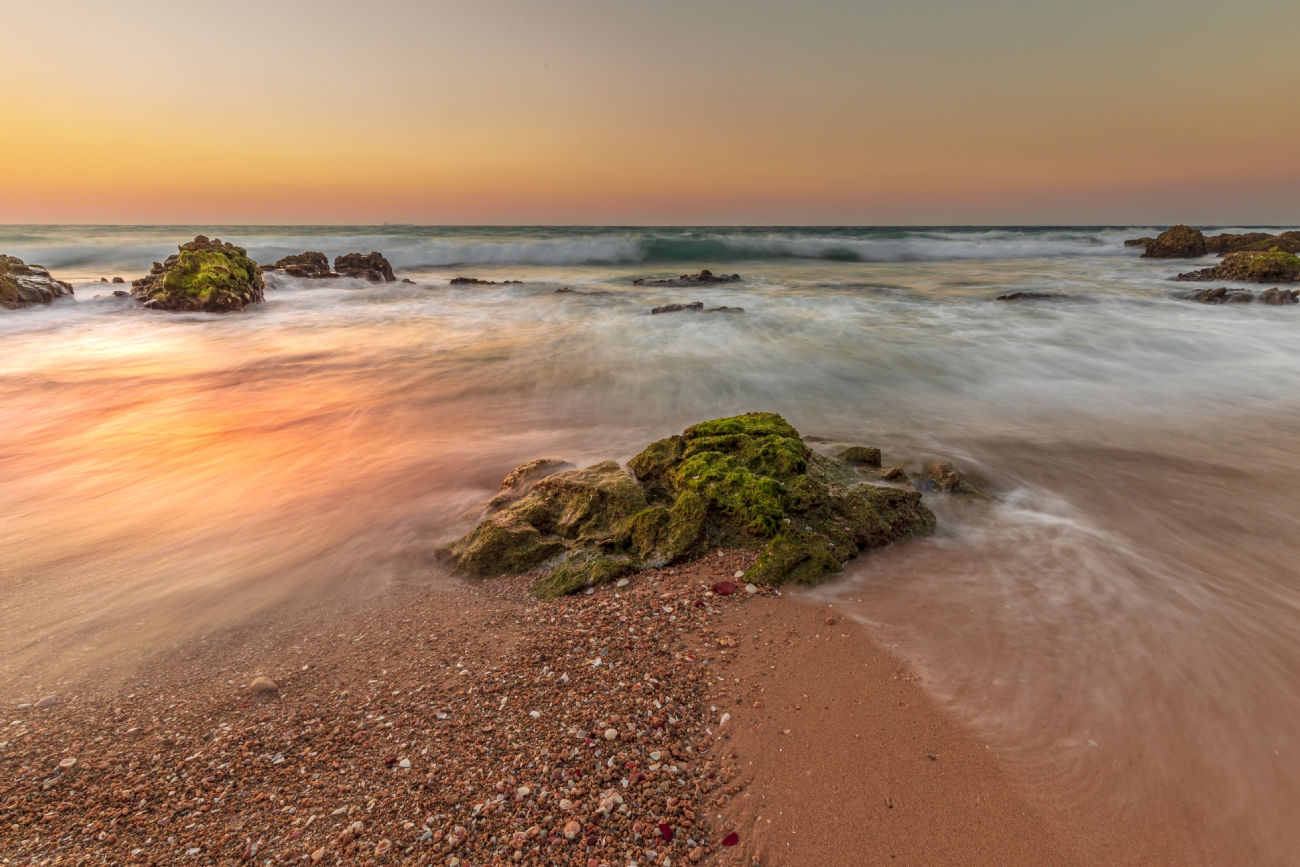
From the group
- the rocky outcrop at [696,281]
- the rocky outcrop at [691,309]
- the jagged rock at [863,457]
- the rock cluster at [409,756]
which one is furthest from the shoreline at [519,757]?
the rocky outcrop at [696,281]

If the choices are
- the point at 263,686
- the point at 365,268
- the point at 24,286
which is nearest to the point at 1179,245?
the point at 365,268

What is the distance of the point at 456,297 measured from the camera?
1983 centimetres

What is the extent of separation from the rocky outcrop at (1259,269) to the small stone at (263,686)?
26708 mm

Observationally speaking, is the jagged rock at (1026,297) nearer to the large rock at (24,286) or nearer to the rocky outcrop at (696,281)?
the rocky outcrop at (696,281)

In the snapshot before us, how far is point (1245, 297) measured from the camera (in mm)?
14859

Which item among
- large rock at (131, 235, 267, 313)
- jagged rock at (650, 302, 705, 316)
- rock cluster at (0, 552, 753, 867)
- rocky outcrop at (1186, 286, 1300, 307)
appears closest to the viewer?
rock cluster at (0, 552, 753, 867)

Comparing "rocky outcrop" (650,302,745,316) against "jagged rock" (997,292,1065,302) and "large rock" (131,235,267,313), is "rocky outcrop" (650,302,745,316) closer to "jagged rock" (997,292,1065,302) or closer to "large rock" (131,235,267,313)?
"jagged rock" (997,292,1065,302)

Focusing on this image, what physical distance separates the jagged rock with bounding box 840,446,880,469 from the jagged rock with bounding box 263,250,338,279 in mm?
22314

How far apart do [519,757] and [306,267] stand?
2431 centimetres

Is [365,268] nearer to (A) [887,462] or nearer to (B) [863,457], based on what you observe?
(A) [887,462]

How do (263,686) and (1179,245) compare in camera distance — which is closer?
(263,686)

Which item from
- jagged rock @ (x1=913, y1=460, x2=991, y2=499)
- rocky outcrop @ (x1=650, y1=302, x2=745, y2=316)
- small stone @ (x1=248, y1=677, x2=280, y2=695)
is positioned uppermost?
rocky outcrop @ (x1=650, y1=302, x2=745, y2=316)

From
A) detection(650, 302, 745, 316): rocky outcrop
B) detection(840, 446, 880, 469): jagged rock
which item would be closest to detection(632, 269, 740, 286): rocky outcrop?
detection(650, 302, 745, 316): rocky outcrop

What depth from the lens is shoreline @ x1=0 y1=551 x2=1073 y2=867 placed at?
6.29 feet
